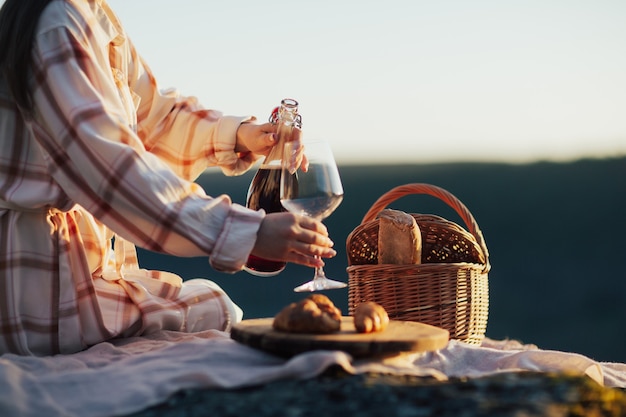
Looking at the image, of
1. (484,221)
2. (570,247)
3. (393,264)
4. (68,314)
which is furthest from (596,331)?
(68,314)

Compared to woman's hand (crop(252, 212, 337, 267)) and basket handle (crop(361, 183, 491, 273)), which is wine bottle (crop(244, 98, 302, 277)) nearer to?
woman's hand (crop(252, 212, 337, 267))

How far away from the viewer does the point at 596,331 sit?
5.47 m

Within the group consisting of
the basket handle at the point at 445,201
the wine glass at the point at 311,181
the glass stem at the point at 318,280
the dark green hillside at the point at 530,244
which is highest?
the wine glass at the point at 311,181

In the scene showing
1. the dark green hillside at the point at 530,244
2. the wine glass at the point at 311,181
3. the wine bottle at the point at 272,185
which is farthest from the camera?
the dark green hillside at the point at 530,244

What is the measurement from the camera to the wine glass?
1.76 m

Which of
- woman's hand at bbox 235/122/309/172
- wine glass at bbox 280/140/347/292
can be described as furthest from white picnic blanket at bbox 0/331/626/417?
woman's hand at bbox 235/122/309/172

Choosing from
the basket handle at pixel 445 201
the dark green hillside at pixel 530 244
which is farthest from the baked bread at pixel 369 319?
the dark green hillside at pixel 530 244

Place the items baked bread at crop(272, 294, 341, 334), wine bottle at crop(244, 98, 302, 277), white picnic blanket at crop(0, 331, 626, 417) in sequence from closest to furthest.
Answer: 1. white picnic blanket at crop(0, 331, 626, 417)
2. baked bread at crop(272, 294, 341, 334)
3. wine bottle at crop(244, 98, 302, 277)

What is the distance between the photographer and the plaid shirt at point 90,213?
158 centimetres

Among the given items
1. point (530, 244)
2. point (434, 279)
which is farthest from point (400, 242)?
point (530, 244)

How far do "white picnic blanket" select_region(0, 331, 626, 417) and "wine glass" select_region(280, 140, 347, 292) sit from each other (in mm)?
353

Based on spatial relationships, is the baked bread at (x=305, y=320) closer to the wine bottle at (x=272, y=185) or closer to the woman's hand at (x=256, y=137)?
the wine bottle at (x=272, y=185)

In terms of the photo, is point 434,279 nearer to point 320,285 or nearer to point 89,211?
point 320,285

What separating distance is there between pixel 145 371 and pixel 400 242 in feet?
3.59
